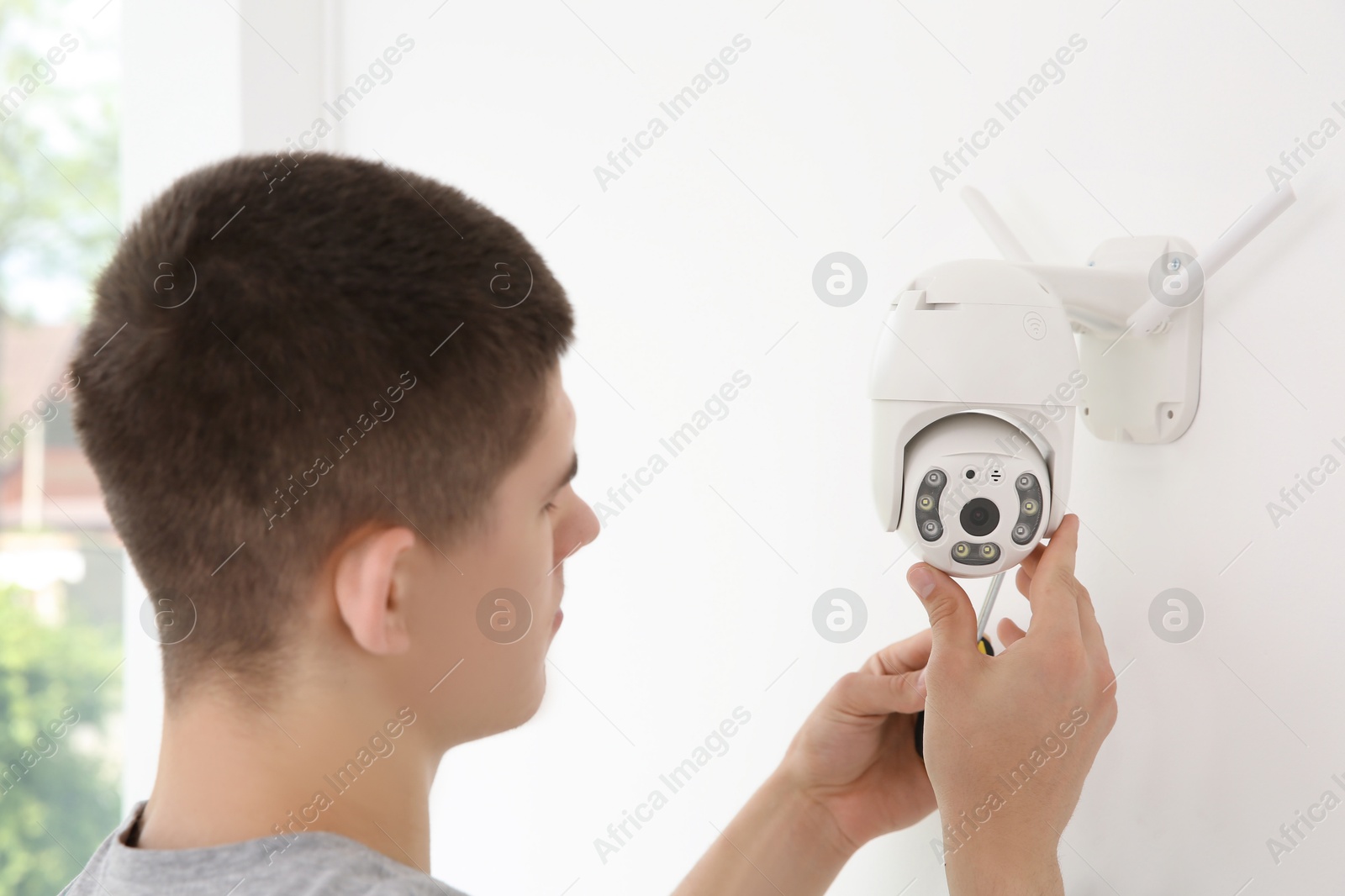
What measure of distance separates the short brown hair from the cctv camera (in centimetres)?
25

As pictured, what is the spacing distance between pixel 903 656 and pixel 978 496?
246 mm

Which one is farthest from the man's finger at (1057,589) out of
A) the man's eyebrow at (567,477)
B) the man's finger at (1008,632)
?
the man's eyebrow at (567,477)

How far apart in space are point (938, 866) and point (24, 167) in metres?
2.46

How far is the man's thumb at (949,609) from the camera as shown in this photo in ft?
1.97

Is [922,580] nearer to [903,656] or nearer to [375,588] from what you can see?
[903,656]

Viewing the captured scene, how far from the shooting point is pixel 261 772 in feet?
1.96

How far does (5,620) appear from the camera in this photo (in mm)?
2424

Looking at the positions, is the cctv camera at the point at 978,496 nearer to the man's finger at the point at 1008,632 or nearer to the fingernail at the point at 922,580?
the fingernail at the point at 922,580

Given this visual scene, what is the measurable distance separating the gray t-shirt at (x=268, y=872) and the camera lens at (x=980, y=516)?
33 centimetres

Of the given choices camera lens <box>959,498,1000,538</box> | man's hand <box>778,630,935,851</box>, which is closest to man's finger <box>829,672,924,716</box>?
man's hand <box>778,630,935,851</box>

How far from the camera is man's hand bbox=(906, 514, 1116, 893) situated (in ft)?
1.90

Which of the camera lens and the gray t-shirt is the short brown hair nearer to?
the gray t-shirt

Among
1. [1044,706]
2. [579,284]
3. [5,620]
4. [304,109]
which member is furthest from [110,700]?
[1044,706]

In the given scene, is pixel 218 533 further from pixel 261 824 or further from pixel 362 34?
pixel 362 34
